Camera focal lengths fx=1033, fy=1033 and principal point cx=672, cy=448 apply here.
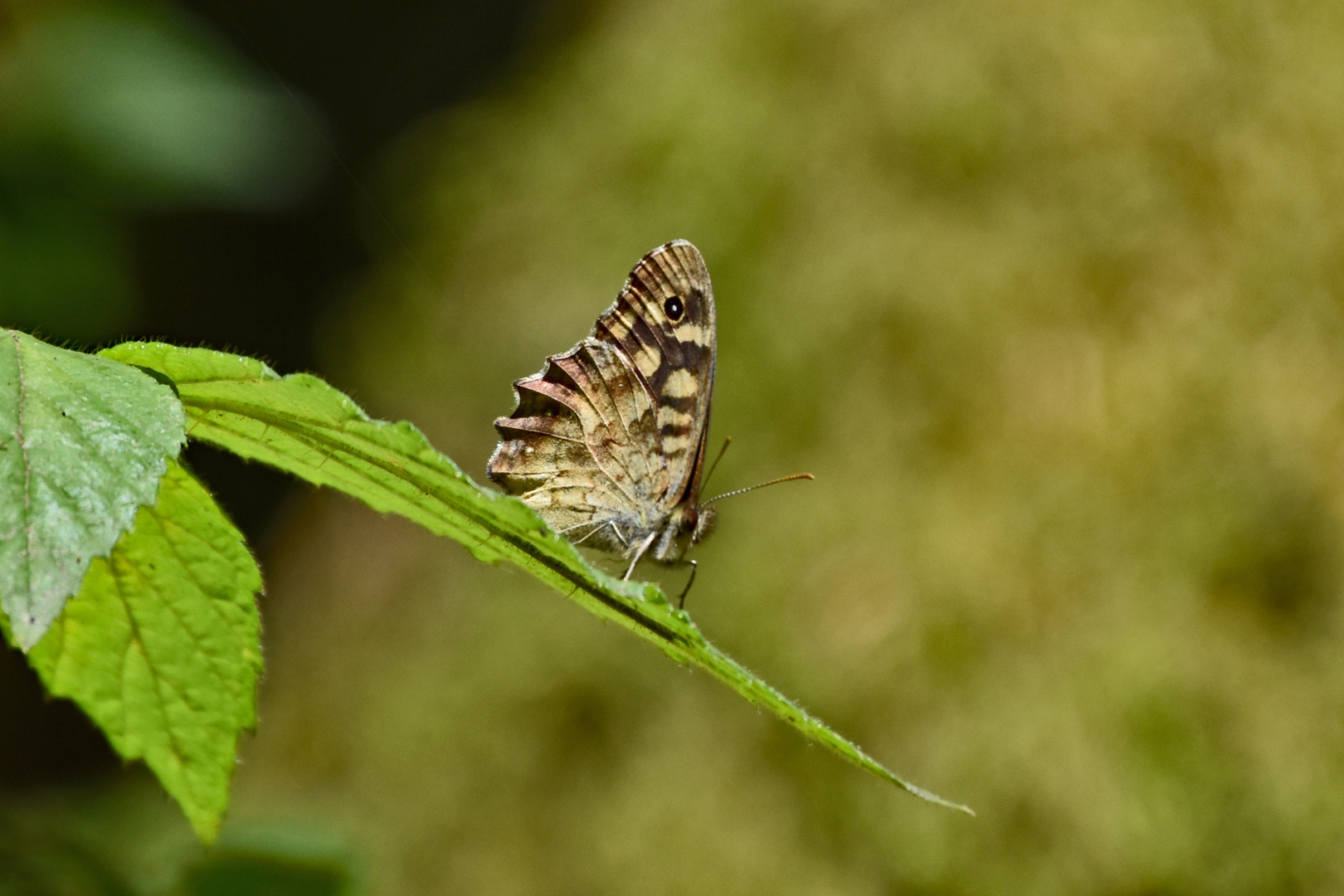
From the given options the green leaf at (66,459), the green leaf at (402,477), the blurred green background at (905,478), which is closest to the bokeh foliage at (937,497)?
the blurred green background at (905,478)

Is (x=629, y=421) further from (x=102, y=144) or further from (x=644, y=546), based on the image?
(x=102, y=144)

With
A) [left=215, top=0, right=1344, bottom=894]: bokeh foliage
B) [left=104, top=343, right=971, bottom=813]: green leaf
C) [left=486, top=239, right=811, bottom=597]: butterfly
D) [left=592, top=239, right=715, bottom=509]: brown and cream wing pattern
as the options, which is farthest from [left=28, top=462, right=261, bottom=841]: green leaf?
[left=215, top=0, right=1344, bottom=894]: bokeh foliage

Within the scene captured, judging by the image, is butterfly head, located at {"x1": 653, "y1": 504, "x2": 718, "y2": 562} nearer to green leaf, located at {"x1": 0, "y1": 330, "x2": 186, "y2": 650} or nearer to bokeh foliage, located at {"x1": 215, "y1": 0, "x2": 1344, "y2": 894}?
bokeh foliage, located at {"x1": 215, "y1": 0, "x2": 1344, "y2": 894}

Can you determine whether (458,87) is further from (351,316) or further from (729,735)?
(729,735)

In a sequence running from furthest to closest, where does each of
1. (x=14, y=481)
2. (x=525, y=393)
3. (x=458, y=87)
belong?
(x=458, y=87) < (x=525, y=393) < (x=14, y=481)

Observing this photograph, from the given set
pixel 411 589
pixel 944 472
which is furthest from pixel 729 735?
pixel 411 589

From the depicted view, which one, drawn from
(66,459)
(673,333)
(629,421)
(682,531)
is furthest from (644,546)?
(66,459)
